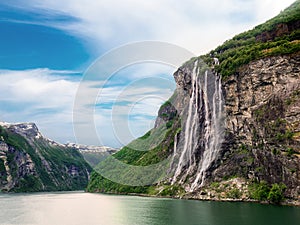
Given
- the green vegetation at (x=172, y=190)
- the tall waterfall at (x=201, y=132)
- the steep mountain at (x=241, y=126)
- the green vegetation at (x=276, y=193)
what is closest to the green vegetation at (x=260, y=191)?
the steep mountain at (x=241, y=126)

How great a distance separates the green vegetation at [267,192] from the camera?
4631cm

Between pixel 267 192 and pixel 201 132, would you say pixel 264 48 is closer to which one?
pixel 201 132

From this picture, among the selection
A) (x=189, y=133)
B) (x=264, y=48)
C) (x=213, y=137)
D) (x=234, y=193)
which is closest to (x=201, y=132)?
(x=213, y=137)

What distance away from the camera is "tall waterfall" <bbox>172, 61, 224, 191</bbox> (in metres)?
64.1

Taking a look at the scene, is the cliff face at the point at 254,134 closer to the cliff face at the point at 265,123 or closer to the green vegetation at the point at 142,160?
the cliff face at the point at 265,123

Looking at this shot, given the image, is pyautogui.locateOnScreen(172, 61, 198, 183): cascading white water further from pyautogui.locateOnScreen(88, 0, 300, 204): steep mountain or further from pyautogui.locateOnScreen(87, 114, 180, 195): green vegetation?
pyautogui.locateOnScreen(87, 114, 180, 195): green vegetation

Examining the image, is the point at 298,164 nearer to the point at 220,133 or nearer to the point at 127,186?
the point at 220,133

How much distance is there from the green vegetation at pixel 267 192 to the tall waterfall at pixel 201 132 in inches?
454

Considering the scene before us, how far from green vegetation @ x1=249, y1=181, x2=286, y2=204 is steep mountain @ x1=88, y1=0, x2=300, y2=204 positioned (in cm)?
13

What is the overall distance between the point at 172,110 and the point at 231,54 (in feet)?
136

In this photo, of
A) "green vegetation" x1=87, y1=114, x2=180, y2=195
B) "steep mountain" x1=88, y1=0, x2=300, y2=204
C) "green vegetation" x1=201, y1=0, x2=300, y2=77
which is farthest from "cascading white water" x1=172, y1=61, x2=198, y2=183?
"green vegetation" x1=201, y1=0, x2=300, y2=77

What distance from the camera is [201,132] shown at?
229 feet

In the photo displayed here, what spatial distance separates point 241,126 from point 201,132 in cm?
1102

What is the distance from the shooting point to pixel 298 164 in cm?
4525
